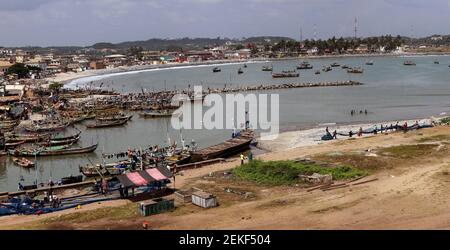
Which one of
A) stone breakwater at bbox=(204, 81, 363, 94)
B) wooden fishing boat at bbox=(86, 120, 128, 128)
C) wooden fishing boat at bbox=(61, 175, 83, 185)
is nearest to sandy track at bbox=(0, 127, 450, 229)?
wooden fishing boat at bbox=(61, 175, 83, 185)

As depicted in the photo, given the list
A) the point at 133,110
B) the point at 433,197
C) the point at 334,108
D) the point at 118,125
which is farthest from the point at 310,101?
the point at 433,197

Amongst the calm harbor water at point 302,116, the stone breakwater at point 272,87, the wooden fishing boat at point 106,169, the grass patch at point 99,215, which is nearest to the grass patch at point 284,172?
the grass patch at point 99,215

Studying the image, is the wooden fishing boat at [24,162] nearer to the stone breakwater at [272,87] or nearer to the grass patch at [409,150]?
the grass patch at [409,150]

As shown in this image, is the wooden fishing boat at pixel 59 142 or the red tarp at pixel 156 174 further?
the wooden fishing boat at pixel 59 142

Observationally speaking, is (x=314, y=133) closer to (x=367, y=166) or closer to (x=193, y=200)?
(x=367, y=166)

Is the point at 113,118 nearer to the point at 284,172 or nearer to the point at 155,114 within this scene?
Result: the point at 155,114

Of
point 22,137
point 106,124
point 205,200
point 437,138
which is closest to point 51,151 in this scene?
point 22,137
